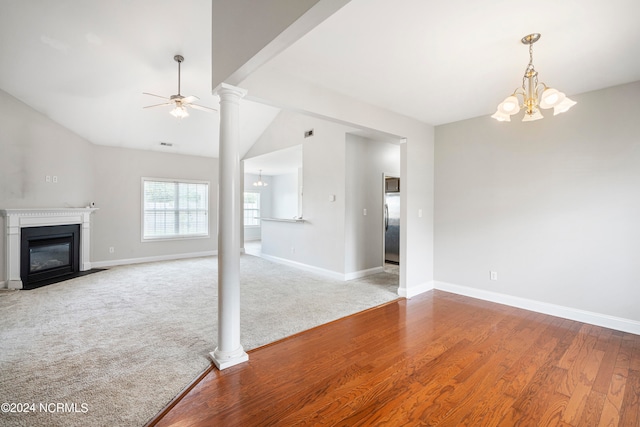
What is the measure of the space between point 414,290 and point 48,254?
636 cm

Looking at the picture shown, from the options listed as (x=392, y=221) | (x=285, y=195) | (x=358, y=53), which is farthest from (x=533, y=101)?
(x=285, y=195)

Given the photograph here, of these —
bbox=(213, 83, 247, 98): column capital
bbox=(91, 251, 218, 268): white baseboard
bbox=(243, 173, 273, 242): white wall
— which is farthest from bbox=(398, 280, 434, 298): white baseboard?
bbox=(243, 173, 273, 242): white wall

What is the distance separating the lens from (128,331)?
290 centimetres

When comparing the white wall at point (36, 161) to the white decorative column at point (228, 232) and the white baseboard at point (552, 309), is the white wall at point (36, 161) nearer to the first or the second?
the white decorative column at point (228, 232)

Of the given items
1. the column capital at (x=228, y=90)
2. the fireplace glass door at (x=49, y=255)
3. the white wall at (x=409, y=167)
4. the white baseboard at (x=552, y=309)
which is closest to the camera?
the column capital at (x=228, y=90)

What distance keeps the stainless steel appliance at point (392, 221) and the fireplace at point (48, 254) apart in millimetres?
6328

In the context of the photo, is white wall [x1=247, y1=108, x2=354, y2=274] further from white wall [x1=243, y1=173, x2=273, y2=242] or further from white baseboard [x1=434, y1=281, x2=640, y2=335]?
white wall [x1=243, y1=173, x2=273, y2=242]

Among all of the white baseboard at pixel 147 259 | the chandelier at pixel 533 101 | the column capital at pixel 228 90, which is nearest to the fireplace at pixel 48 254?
the white baseboard at pixel 147 259

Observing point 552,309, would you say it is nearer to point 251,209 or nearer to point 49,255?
point 49,255

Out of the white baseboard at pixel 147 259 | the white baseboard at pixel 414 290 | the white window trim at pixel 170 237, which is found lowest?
the white baseboard at pixel 414 290

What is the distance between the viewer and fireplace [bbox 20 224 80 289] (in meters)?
4.55

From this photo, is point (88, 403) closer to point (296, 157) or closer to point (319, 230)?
point (319, 230)

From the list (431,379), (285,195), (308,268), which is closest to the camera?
(431,379)

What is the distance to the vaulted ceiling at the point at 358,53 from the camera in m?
1.98
